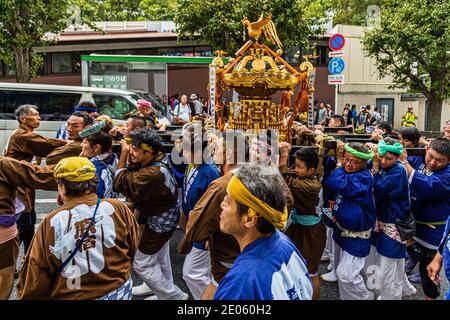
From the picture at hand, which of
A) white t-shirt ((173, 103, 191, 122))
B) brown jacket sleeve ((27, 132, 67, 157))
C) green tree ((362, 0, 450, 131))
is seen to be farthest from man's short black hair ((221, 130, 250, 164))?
green tree ((362, 0, 450, 131))

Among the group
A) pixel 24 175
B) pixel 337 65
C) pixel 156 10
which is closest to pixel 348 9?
pixel 156 10

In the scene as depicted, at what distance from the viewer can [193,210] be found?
109 inches

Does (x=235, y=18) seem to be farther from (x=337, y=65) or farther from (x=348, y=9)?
(x=348, y=9)

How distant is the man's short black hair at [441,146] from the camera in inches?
137

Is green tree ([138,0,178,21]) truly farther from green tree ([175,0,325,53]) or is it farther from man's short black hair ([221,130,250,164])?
man's short black hair ([221,130,250,164])

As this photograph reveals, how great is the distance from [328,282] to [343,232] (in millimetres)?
1078

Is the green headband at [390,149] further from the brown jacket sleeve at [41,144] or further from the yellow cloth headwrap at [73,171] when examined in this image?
the brown jacket sleeve at [41,144]

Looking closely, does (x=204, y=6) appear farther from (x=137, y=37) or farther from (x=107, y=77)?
(x=137, y=37)

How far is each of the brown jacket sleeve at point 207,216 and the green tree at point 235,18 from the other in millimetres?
11894

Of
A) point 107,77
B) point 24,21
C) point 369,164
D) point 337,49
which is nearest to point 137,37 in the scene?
point 107,77

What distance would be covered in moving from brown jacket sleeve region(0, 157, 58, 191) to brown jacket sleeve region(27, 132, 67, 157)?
93 cm

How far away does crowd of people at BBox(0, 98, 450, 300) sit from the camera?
2.25 metres

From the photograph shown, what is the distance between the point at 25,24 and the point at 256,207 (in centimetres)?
1246

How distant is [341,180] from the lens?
349 centimetres
